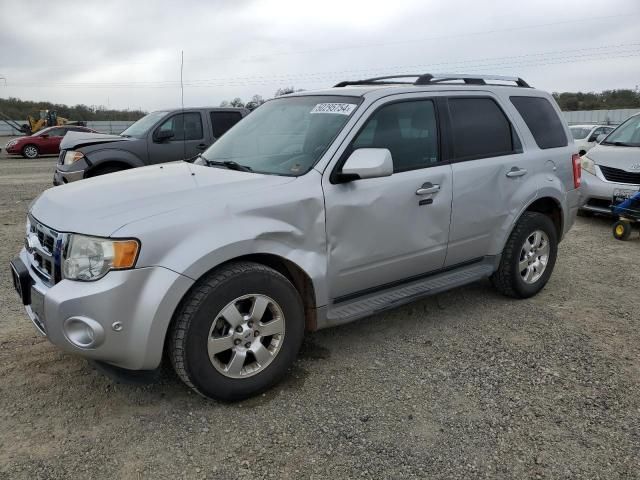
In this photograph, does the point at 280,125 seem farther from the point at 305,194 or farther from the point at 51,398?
the point at 51,398

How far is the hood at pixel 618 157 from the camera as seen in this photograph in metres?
7.50

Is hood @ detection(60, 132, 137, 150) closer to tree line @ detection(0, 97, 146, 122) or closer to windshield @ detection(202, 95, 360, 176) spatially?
windshield @ detection(202, 95, 360, 176)

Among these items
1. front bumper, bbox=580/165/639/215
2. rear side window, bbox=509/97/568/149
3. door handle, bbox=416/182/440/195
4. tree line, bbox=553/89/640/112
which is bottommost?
front bumper, bbox=580/165/639/215

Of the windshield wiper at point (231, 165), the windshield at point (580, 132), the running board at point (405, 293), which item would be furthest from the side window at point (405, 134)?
the windshield at point (580, 132)

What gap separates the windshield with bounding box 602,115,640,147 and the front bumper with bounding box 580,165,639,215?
0.76m

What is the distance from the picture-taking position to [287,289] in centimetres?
303

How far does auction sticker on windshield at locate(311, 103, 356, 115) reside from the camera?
3506 millimetres

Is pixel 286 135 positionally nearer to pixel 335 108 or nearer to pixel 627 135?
pixel 335 108

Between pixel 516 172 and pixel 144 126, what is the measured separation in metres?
7.02

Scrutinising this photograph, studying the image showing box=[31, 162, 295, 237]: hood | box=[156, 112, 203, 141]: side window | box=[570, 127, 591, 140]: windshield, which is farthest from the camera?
box=[570, 127, 591, 140]: windshield

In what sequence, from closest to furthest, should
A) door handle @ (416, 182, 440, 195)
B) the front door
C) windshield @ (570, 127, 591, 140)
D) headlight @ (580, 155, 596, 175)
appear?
the front door < door handle @ (416, 182, 440, 195) < headlight @ (580, 155, 596, 175) < windshield @ (570, 127, 591, 140)

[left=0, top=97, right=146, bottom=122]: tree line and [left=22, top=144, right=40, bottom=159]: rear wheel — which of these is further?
[left=0, top=97, right=146, bottom=122]: tree line

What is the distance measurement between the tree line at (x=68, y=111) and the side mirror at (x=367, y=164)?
167ft

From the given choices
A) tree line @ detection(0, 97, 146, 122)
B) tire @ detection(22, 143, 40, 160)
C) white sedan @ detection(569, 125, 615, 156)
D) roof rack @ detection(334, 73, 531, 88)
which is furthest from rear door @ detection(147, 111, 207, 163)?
tree line @ detection(0, 97, 146, 122)
